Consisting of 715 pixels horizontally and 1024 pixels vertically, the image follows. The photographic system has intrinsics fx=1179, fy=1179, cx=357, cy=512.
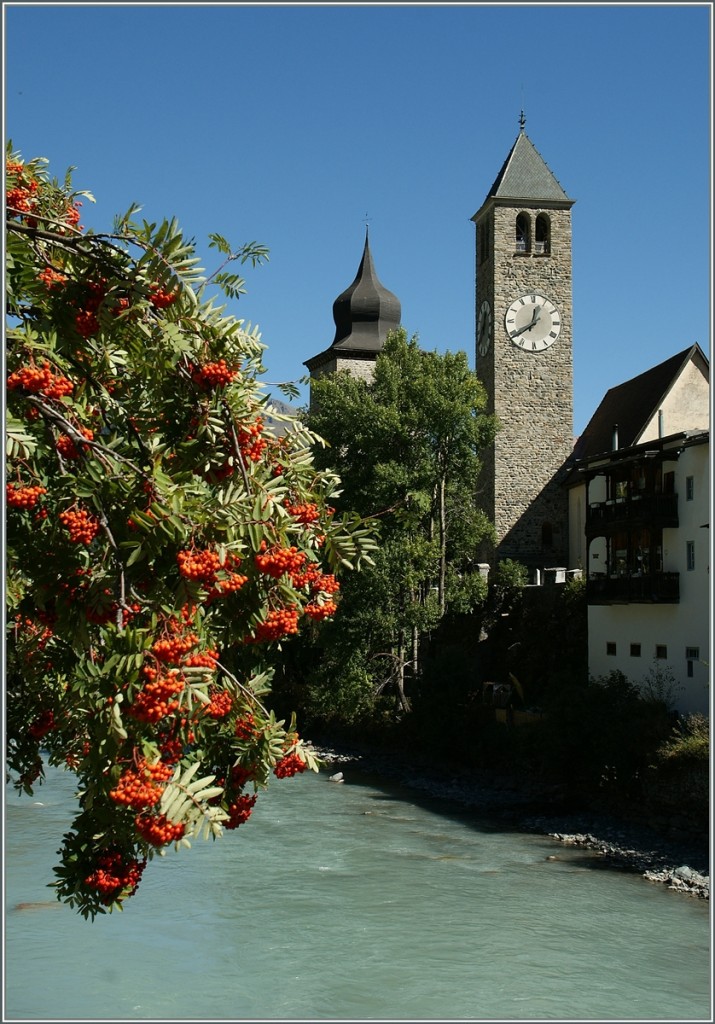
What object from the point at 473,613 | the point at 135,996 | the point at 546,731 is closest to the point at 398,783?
the point at 546,731

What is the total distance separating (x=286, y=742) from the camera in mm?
4801

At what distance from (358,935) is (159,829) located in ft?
46.8

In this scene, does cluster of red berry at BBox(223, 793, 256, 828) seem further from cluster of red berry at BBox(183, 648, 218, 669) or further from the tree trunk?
the tree trunk

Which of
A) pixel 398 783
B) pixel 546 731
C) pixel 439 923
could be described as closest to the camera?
pixel 439 923

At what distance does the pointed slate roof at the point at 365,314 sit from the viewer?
178 ft

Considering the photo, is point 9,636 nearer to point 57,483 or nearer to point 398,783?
point 57,483

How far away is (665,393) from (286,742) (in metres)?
33.6

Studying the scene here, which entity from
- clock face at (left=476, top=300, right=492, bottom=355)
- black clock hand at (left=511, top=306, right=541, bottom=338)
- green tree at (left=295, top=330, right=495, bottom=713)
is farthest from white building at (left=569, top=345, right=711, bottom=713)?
clock face at (left=476, top=300, right=492, bottom=355)

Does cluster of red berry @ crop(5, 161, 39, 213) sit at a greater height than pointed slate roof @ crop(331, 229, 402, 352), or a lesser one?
lesser

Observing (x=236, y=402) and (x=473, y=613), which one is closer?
(x=236, y=402)

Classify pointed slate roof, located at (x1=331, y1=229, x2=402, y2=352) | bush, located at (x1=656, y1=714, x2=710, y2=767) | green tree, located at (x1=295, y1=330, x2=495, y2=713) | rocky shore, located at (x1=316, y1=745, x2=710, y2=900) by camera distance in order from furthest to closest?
pointed slate roof, located at (x1=331, y1=229, x2=402, y2=352), green tree, located at (x1=295, y1=330, x2=495, y2=713), bush, located at (x1=656, y1=714, x2=710, y2=767), rocky shore, located at (x1=316, y1=745, x2=710, y2=900)

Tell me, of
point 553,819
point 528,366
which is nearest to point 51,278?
point 553,819

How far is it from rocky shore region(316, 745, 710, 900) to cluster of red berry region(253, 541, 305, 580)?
18.2 metres

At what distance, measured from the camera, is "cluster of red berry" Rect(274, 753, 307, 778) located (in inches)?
189
